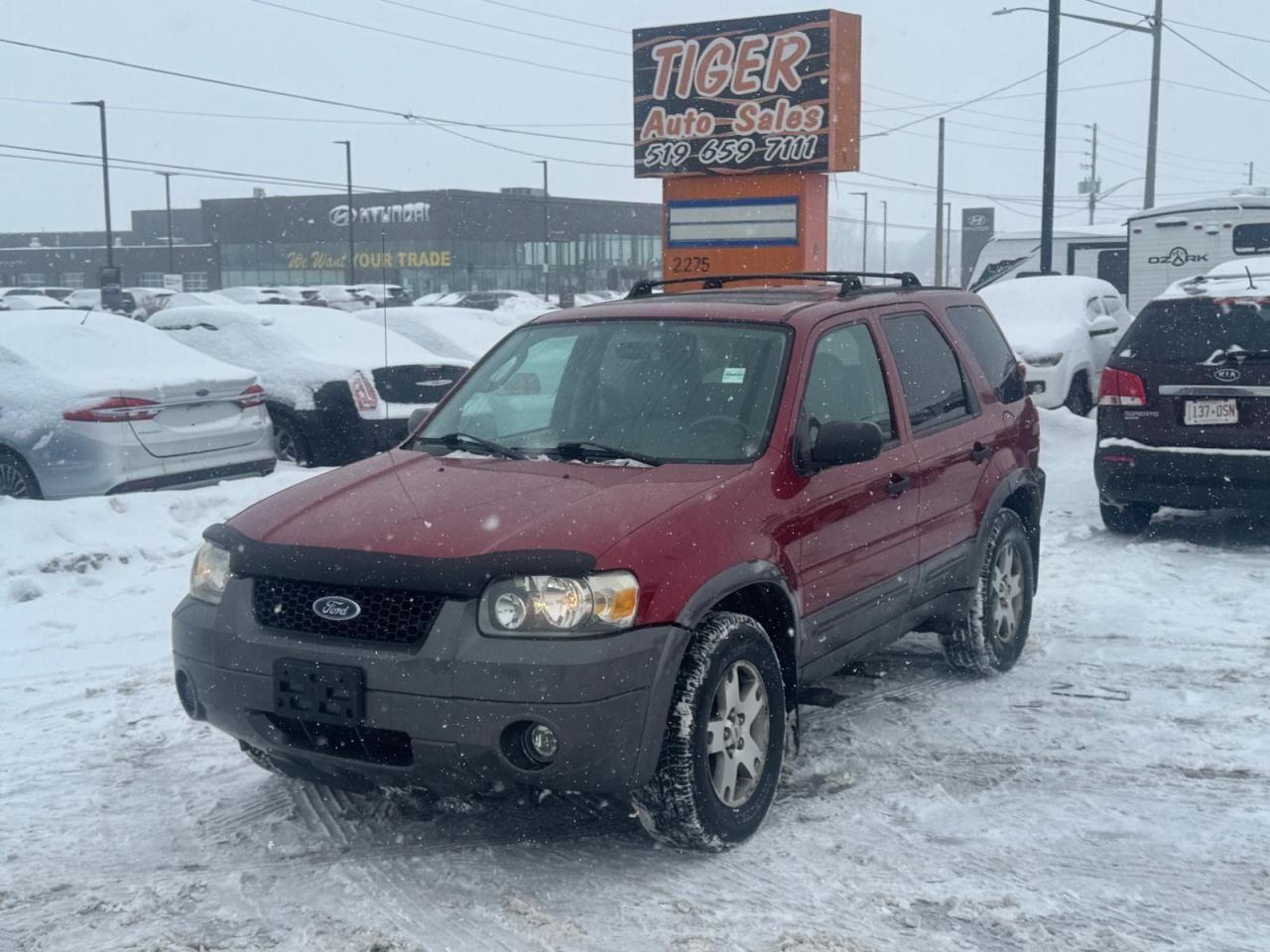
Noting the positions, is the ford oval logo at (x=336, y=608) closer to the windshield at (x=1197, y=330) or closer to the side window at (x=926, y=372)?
the side window at (x=926, y=372)

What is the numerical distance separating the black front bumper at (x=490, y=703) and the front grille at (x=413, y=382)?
7931mm

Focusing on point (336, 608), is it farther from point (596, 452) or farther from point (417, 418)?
point (417, 418)

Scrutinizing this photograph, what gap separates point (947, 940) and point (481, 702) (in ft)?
4.62

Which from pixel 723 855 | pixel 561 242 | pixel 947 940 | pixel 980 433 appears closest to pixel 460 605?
pixel 723 855

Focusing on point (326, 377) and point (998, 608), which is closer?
point (998, 608)

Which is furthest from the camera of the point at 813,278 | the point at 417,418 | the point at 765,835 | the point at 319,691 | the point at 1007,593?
the point at 1007,593

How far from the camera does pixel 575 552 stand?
386 centimetres

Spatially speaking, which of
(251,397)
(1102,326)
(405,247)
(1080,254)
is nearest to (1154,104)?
(1080,254)

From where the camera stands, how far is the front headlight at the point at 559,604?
383cm

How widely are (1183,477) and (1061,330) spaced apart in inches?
328

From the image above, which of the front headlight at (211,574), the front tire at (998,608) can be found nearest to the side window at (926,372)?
the front tire at (998,608)

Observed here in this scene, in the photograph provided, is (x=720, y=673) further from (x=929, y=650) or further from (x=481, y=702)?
(x=929, y=650)

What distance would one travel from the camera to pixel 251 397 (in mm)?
9852

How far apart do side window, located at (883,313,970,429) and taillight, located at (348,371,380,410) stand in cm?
659
